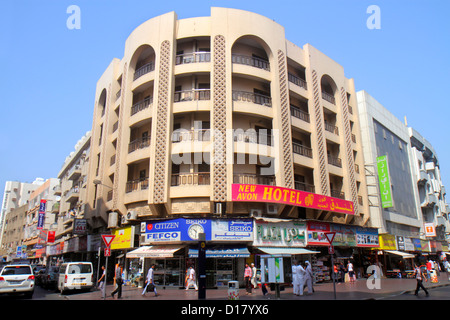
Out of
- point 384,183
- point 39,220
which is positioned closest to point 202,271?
point 384,183

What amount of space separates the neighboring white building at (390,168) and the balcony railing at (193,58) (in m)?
20.3

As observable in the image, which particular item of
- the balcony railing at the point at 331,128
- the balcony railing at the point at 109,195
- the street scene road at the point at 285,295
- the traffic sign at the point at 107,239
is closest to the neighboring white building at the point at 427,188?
the balcony railing at the point at 331,128

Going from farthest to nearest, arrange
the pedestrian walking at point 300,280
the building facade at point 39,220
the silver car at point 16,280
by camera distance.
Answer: the building facade at point 39,220
the silver car at point 16,280
the pedestrian walking at point 300,280

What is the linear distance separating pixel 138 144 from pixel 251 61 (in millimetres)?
10429

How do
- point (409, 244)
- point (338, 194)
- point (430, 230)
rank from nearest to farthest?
point (338, 194) → point (409, 244) → point (430, 230)

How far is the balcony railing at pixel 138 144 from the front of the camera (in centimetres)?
2497

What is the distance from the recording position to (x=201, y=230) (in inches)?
811

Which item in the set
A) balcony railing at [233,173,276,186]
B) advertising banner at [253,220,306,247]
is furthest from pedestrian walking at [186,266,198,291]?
balcony railing at [233,173,276,186]

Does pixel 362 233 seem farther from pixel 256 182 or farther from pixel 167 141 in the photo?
pixel 167 141

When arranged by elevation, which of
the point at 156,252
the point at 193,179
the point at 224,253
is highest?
the point at 193,179

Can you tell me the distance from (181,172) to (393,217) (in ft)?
81.2

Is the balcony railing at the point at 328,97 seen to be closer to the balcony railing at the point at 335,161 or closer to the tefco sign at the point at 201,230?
the balcony railing at the point at 335,161

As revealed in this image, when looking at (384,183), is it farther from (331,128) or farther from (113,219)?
(113,219)

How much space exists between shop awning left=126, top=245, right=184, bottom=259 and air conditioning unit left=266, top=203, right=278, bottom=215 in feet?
20.0
